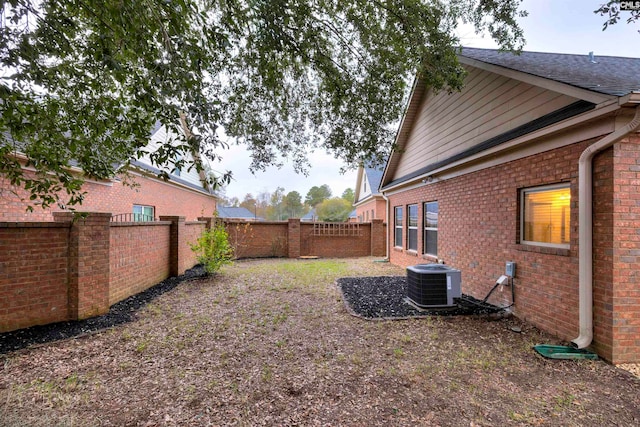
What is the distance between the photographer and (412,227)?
9.93 m

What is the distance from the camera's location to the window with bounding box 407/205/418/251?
9.65 metres

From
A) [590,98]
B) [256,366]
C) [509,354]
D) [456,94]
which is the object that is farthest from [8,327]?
[456,94]

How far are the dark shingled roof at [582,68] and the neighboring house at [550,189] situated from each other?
0.06 ft

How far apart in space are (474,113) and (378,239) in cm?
861

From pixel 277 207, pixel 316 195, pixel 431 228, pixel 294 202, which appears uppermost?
pixel 316 195

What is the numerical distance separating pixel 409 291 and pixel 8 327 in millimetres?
6450

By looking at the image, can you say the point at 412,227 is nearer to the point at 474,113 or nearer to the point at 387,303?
the point at 474,113

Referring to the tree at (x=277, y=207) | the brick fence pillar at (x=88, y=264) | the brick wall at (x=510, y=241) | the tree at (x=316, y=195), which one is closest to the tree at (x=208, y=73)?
the brick fence pillar at (x=88, y=264)

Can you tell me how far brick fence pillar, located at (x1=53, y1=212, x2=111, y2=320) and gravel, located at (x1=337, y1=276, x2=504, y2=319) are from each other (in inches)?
170

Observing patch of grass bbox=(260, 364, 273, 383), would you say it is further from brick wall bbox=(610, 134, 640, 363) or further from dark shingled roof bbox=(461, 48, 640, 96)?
dark shingled roof bbox=(461, 48, 640, 96)

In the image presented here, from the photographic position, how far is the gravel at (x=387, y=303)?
5234 millimetres

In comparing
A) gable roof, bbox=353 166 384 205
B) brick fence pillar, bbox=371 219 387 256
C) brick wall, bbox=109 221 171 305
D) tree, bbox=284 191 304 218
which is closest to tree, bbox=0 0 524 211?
brick wall, bbox=109 221 171 305

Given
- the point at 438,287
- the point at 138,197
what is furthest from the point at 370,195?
the point at 438,287

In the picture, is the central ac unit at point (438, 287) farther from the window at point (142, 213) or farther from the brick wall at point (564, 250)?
the window at point (142, 213)
